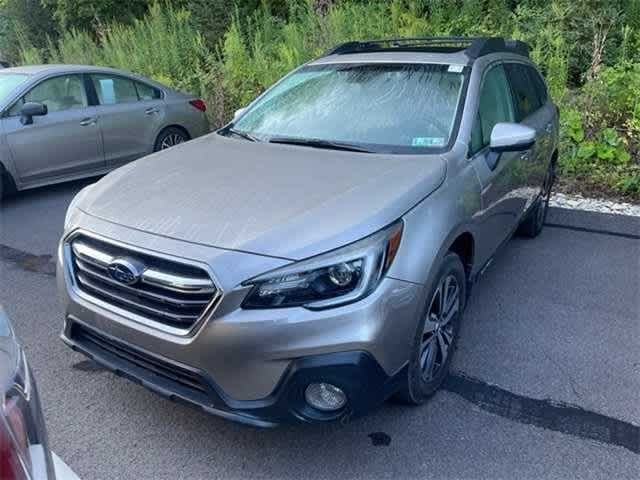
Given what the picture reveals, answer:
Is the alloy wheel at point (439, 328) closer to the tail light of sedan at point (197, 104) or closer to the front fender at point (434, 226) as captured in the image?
the front fender at point (434, 226)

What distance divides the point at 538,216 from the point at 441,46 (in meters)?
1.91

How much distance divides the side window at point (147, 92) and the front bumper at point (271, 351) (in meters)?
5.65

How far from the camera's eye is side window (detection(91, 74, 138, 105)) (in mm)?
7160

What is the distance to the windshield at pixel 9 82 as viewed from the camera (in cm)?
645

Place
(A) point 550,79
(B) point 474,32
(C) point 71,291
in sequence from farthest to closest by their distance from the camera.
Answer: (B) point 474,32 < (A) point 550,79 < (C) point 71,291

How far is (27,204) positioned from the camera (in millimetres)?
6602

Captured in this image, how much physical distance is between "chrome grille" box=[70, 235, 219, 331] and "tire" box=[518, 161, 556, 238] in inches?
136

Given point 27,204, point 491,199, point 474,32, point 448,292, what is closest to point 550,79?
point 474,32

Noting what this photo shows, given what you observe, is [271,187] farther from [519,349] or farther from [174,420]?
[519,349]

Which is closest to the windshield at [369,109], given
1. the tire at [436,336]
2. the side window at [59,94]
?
the tire at [436,336]

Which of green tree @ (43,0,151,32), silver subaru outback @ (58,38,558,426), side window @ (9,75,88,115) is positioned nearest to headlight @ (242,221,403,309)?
silver subaru outback @ (58,38,558,426)

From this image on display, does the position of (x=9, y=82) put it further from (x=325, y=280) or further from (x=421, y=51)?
(x=325, y=280)

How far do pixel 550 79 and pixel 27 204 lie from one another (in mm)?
6681

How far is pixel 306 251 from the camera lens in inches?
92.0
